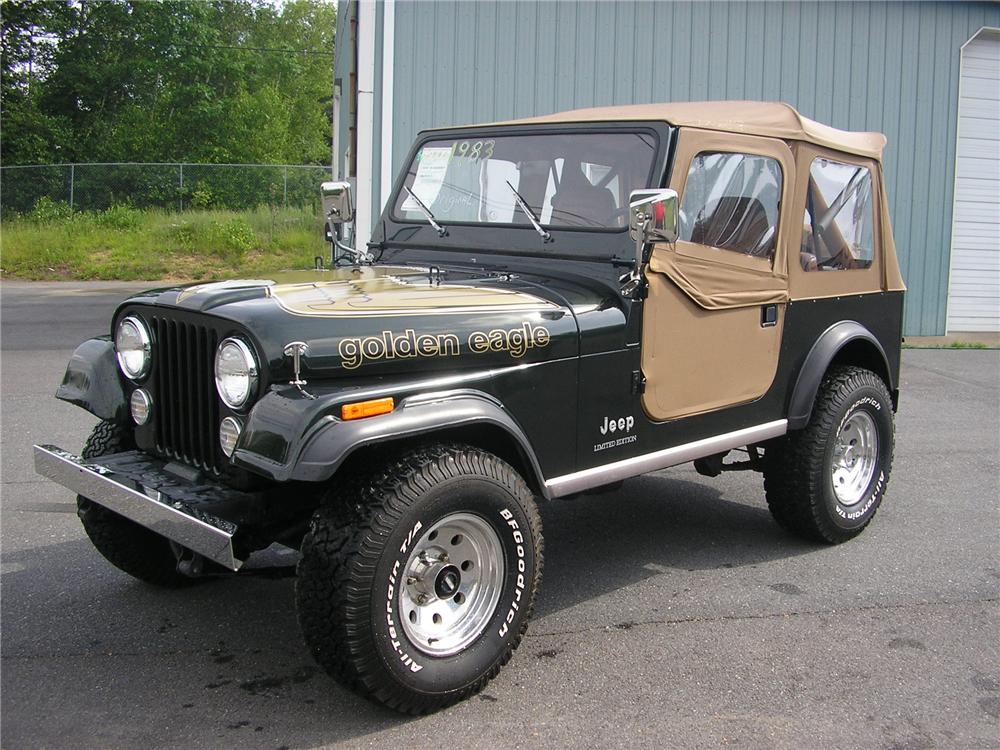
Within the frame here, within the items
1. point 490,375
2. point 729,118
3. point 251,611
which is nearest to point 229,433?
point 490,375

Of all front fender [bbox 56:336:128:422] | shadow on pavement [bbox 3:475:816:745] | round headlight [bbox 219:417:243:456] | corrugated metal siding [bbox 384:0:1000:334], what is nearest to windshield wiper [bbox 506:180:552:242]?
shadow on pavement [bbox 3:475:816:745]

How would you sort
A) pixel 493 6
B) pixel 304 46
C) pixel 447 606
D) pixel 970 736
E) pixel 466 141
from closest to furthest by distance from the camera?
1. pixel 970 736
2. pixel 447 606
3. pixel 466 141
4. pixel 493 6
5. pixel 304 46

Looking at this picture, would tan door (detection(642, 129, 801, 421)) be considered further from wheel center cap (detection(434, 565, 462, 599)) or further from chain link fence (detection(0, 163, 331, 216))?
chain link fence (detection(0, 163, 331, 216))

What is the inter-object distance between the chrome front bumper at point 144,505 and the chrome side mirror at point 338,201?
1813 mm

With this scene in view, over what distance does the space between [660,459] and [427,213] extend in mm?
1578

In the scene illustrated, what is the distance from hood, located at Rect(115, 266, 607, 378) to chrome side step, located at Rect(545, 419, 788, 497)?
0.47 metres

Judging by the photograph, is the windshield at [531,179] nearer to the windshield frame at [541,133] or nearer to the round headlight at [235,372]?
the windshield frame at [541,133]

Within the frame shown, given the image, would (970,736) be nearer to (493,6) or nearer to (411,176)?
(411,176)

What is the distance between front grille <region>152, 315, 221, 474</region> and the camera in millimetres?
3258

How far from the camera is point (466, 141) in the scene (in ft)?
15.3

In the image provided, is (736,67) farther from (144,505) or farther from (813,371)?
(144,505)

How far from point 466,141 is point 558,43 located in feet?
21.8

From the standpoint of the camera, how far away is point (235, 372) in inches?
122

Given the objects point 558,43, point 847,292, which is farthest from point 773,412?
point 558,43
